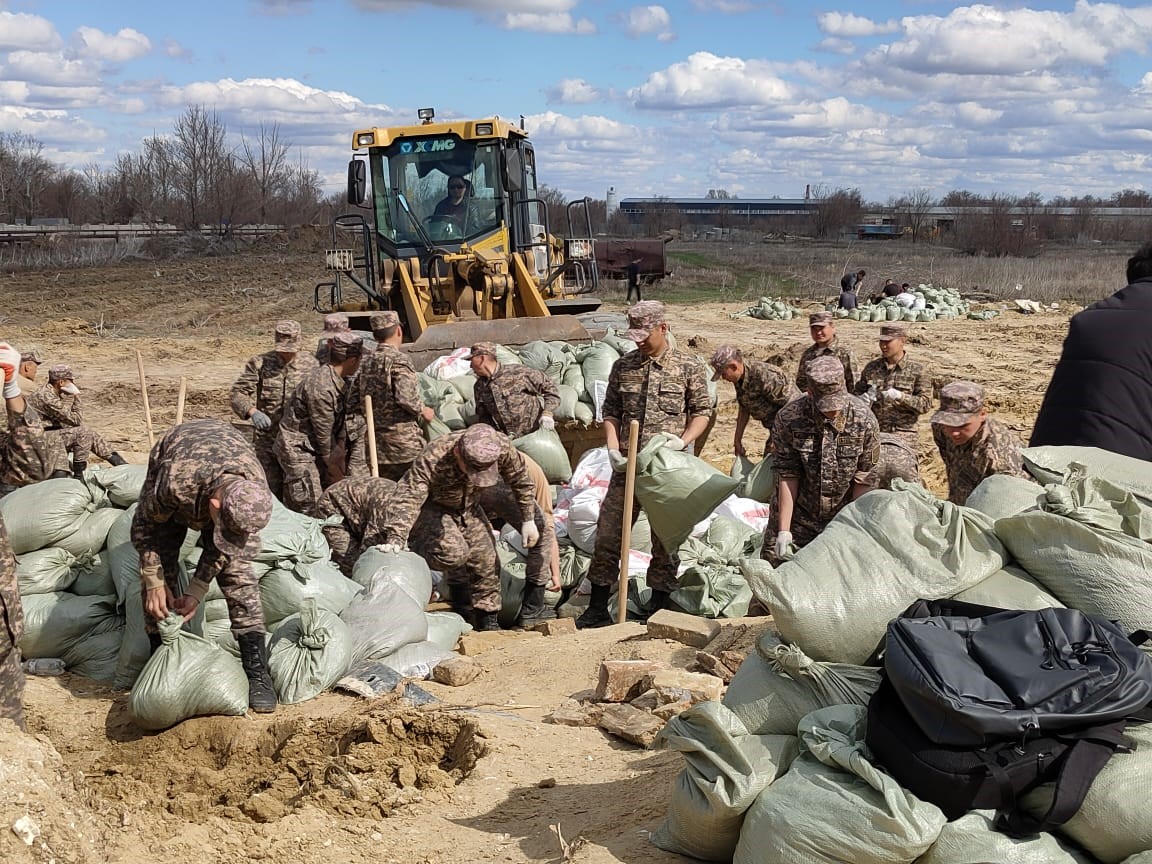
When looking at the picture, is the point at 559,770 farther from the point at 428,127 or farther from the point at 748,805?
the point at 428,127

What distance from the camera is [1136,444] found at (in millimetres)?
3549

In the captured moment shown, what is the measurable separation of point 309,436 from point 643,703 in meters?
3.91

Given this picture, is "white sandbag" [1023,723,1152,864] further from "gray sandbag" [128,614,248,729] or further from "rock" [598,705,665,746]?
"gray sandbag" [128,614,248,729]

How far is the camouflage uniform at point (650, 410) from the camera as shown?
6082 millimetres

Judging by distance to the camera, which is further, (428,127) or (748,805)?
(428,127)

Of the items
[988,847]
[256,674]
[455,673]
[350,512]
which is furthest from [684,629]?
[988,847]

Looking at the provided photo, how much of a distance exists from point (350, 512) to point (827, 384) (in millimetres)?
2529

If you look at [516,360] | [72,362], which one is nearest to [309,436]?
[516,360]

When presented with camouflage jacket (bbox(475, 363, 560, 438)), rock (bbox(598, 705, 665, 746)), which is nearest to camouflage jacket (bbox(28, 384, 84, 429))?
camouflage jacket (bbox(475, 363, 560, 438))

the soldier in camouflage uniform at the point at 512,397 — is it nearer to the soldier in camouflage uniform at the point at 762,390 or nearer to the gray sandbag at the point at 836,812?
the soldier in camouflage uniform at the point at 762,390

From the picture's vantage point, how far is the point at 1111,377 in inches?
139

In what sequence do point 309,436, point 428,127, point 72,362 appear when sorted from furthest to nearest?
point 72,362 → point 428,127 → point 309,436

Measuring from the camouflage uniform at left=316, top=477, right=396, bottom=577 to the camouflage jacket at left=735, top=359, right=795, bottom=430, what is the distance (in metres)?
2.28

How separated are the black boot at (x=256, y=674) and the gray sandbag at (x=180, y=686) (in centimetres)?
4
